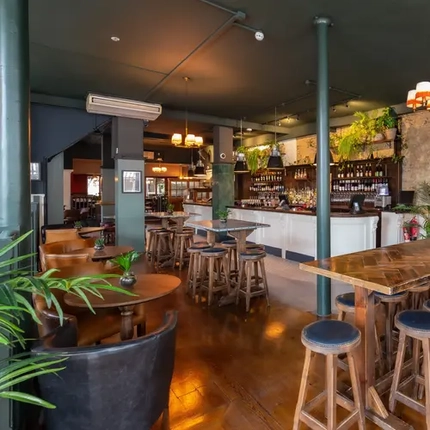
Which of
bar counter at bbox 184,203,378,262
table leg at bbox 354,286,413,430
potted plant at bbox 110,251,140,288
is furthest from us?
bar counter at bbox 184,203,378,262

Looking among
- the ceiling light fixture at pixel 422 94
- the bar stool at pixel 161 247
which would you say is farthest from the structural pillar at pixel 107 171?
the ceiling light fixture at pixel 422 94

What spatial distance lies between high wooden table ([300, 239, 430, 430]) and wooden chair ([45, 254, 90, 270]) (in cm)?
223

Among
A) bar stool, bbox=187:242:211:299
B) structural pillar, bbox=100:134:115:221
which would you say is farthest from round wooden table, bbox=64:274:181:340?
structural pillar, bbox=100:134:115:221

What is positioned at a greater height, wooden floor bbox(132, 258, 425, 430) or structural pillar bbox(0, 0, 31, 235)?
structural pillar bbox(0, 0, 31, 235)

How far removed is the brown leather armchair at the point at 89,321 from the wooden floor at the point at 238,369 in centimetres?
57

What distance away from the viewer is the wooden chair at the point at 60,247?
3.33 meters

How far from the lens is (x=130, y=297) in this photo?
2092 mm

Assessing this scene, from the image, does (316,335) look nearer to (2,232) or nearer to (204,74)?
(2,232)

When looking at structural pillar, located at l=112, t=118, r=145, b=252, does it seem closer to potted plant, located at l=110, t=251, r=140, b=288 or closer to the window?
potted plant, located at l=110, t=251, r=140, b=288

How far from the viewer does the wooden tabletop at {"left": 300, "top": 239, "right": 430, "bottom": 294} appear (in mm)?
1781

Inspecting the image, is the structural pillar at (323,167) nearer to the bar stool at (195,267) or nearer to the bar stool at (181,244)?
the bar stool at (195,267)

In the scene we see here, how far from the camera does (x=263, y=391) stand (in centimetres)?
229

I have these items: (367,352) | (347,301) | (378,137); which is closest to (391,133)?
(378,137)

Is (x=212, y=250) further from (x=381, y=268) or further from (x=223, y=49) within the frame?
(x=223, y=49)
